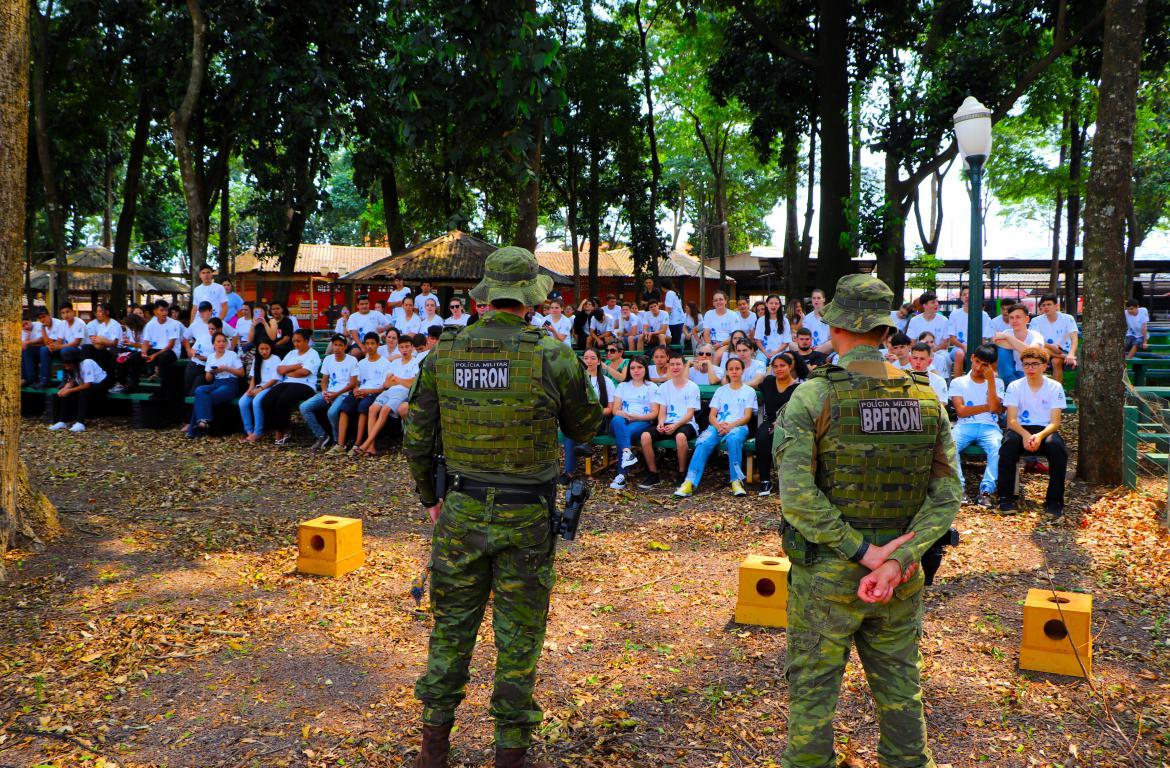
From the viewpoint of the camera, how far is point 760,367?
395 inches

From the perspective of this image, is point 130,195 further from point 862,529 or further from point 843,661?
point 843,661

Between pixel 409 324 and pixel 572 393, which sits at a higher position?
pixel 409 324

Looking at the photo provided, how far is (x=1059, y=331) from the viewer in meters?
10.9

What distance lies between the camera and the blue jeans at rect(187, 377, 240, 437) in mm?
11914

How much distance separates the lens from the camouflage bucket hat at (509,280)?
3605mm

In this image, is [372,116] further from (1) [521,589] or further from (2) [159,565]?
(1) [521,589]

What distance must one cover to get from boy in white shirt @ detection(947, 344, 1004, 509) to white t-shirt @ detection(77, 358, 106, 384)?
12154 millimetres

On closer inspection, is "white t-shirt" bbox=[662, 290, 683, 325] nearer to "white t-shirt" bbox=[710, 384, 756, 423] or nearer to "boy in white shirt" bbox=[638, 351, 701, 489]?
"boy in white shirt" bbox=[638, 351, 701, 489]

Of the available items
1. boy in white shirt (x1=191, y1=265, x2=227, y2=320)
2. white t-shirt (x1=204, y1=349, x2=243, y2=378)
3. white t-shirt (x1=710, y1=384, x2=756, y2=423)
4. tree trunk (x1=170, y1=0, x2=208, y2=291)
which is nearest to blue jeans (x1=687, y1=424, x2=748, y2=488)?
white t-shirt (x1=710, y1=384, x2=756, y2=423)

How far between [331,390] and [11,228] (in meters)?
5.36

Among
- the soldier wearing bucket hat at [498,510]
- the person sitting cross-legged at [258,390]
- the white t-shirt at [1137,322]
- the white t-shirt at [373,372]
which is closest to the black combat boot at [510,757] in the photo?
the soldier wearing bucket hat at [498,510]

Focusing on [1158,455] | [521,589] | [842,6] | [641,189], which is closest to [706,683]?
[521,589]

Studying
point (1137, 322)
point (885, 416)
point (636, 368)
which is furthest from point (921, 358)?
point (1137, 322)

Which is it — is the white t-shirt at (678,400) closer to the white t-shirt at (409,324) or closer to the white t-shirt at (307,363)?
the white t-shirt at (409,324)
